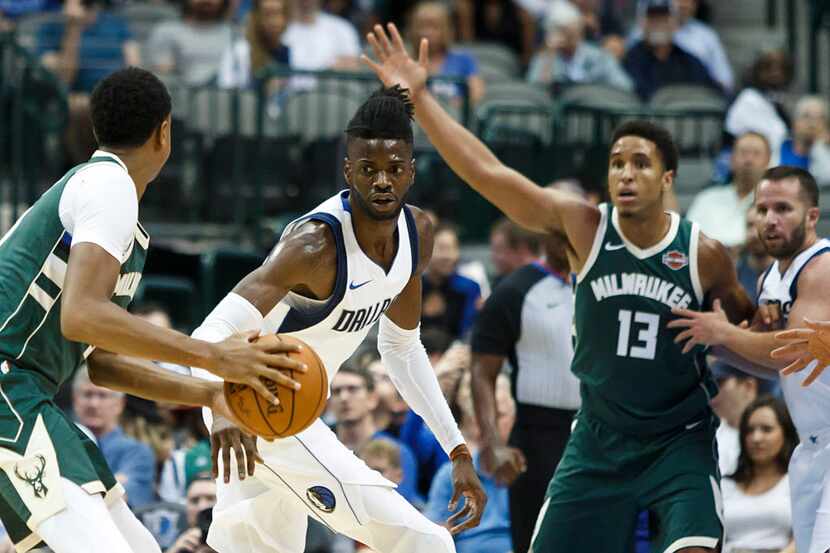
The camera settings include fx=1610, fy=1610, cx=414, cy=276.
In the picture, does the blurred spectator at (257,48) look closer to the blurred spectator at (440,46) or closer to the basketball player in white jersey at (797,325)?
the blurred spectator at (440,46)

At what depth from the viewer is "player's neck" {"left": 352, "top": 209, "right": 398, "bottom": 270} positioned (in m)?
6.33

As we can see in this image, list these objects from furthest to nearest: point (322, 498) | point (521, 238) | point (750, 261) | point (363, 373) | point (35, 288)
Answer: point (750, 261), point (521, 238), point (363, 373), point (322, 498), point (35, 288)

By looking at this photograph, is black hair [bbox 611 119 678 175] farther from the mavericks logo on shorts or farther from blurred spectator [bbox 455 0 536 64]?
blurred spectator [bbox 455 0 536 64]

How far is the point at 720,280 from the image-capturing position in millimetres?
7055

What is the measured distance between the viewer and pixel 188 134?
484 inches

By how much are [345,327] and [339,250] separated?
33cm

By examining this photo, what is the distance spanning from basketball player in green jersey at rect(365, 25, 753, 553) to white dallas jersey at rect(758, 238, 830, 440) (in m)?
0.19

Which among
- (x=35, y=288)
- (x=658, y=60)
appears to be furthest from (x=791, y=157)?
(x=35, y=288)

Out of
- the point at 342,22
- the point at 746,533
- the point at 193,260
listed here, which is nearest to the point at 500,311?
the point at 746,533

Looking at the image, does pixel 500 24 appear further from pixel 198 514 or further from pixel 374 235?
pixel 374 235

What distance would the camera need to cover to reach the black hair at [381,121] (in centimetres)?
626

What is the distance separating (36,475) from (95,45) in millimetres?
8505

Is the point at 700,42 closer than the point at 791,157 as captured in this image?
No

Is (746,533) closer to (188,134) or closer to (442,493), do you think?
(442,493)
